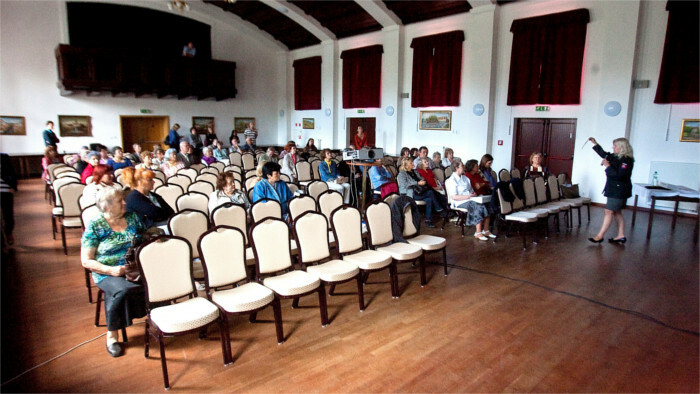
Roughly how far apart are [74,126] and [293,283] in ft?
45.1

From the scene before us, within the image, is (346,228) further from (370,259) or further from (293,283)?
(293,283)

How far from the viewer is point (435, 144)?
41.8 ft

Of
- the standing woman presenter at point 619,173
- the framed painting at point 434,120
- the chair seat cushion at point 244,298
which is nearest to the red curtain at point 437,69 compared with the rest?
the framed painting at point 434,120

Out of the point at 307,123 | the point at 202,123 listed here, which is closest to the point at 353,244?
the point at 307,123

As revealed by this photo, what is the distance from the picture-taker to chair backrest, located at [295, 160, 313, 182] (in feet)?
29.4

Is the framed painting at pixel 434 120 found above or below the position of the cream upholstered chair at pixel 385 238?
above

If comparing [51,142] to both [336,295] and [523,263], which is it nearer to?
[336,295]

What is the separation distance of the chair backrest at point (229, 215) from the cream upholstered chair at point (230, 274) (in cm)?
86

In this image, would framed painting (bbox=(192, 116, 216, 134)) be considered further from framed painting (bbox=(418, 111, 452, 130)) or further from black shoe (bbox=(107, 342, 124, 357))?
black shoe (bbox=(107, 342, 124, 357))

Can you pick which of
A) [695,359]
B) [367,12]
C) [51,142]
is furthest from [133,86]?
[695,359]

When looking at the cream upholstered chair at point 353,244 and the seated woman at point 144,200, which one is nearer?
the seated woman at point 144,200

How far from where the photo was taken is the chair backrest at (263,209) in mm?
4586

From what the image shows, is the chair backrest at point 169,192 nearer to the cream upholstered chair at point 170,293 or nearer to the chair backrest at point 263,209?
the chair backrest at point 263,209

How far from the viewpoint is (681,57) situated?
8.27 m
